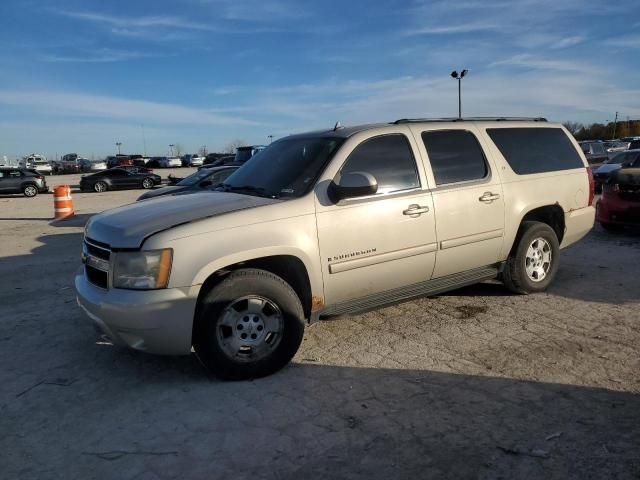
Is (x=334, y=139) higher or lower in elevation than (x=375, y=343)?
higher

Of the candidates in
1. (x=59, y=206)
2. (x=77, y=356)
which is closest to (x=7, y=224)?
(x=59, y=206)

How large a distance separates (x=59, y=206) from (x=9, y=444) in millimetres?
13324

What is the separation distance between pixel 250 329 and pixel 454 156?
8.32 ft

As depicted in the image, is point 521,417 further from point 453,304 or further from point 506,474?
point 453,304

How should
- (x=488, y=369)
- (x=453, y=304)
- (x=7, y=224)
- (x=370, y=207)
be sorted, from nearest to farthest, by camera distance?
(x=488, y=369) < (x=370, y=207) < (x=453, y=304) < (x=7, y=224)

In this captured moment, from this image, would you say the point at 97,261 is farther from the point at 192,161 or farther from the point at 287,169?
the point at 192,161

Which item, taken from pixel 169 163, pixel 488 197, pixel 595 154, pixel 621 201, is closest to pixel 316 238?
pixel 488 197

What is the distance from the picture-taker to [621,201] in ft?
28.9

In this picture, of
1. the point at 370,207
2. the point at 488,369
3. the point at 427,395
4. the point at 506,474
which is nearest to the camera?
the point at 506,474

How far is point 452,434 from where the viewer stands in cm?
298

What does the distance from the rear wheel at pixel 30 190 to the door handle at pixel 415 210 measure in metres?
26.9

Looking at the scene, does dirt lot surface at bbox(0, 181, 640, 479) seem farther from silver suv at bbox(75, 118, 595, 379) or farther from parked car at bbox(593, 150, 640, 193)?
parked car at bbox(593, 150, 640, 193)

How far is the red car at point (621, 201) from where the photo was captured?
8.58 metres

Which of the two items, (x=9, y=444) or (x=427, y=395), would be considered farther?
(x=427, y=395)
